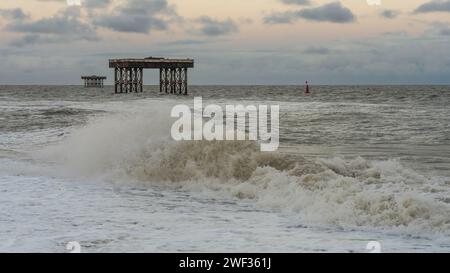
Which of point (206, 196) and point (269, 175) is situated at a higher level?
point (269, 175)

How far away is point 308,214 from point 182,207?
1.98m

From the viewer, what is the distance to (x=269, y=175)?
11.1m

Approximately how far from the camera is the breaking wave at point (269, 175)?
8094 millimetres

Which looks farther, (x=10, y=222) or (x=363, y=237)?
(x=10, y=222)

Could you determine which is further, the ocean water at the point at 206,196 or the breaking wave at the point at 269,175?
the breaking wave at the point at 269,175

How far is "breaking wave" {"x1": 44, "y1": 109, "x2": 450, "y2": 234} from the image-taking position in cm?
809

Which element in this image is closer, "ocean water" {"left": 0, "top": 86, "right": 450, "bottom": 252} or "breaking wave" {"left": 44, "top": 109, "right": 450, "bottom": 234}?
"ocean water" {"left": 0, "top": 86, "right": 450, "bottom": 252}

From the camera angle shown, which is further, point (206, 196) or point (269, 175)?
point (269, 175)

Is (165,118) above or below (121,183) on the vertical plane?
above
